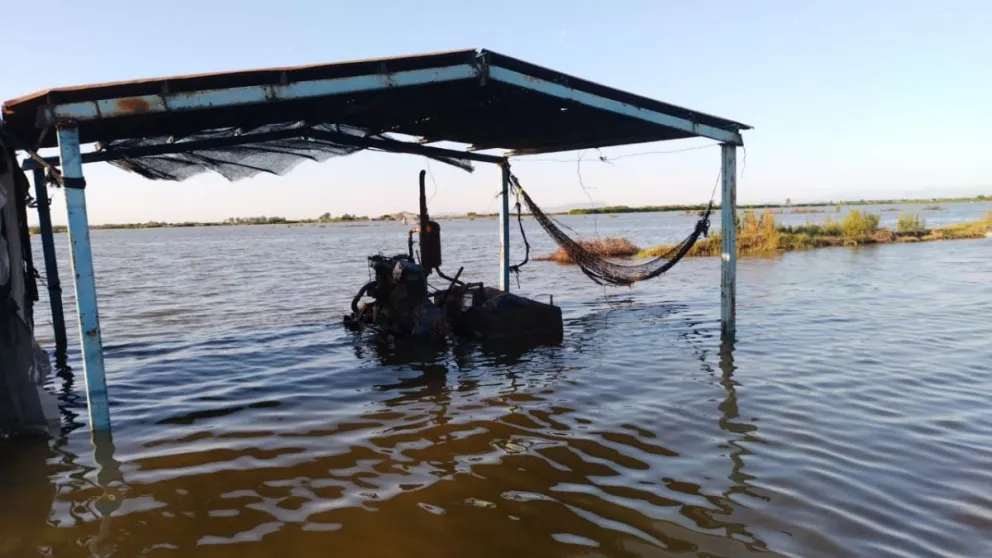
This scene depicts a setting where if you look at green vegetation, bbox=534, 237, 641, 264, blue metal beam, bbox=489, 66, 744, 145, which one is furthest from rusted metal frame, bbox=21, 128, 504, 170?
green vegetation, bbox=534, 237, 641, 264

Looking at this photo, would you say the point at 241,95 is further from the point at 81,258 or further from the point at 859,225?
the point at 859,225

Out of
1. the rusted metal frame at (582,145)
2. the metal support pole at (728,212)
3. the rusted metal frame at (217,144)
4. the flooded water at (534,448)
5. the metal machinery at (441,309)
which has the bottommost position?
the flooded water at (534,448)

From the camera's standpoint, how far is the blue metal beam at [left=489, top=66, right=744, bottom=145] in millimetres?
6428

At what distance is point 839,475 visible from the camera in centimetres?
442

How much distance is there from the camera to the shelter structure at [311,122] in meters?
4.94

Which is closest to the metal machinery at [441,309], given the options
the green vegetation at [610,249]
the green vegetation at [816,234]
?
the green vegetation at [816,234]

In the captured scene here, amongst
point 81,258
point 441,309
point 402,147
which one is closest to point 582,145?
point 402,147

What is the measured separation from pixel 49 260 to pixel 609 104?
8.11 meters

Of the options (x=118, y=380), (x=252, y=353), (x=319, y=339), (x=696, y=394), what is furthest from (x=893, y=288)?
(x=118, y=380)

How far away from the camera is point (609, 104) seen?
7.43 metres

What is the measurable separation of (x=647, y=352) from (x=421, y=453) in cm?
458

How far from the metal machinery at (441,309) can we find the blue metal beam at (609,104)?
3.17 metres

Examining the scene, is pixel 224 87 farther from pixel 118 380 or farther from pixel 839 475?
pixel 839 475

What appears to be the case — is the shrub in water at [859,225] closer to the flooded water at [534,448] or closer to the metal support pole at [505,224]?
the flooded water at [534,448]
